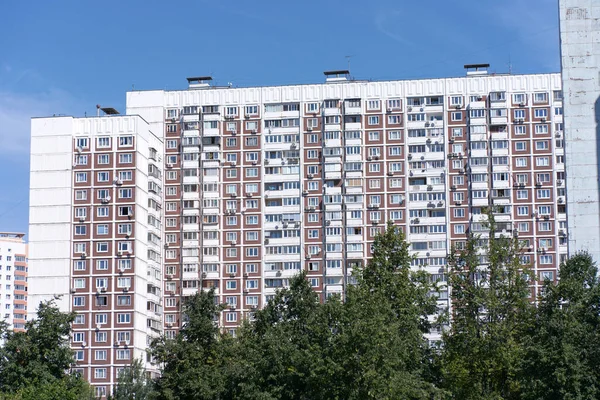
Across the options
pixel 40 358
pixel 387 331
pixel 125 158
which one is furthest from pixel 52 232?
pixel 387 331

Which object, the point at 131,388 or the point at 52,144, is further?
the point at 52,144

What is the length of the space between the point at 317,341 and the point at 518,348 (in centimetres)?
1381

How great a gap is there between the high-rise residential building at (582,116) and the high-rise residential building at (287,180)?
4379cm

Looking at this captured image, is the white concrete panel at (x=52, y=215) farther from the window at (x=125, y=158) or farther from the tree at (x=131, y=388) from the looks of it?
the tree at (x=131, y=388)

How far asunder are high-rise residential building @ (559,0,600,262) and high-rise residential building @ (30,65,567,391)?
4379 centimetres

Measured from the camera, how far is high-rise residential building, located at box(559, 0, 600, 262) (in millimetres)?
92188

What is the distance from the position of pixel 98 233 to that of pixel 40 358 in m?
53.1

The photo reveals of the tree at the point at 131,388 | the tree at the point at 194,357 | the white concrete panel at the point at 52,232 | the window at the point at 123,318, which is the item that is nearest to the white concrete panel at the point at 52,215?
the white concrete panel at the point at 52,232

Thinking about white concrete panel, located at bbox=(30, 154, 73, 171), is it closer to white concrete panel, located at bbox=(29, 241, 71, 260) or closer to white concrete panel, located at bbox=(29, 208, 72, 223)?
white concrete panel, located at bbox=(29, 208, 72, 223)

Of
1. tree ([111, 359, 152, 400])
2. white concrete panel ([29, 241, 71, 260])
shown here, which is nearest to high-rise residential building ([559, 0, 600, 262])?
tree ([111, 359, 152, 400])

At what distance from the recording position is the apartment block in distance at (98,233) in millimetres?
130125

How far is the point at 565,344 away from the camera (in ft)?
206

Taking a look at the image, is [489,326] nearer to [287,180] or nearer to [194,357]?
[194,357]

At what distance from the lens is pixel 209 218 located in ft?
466
